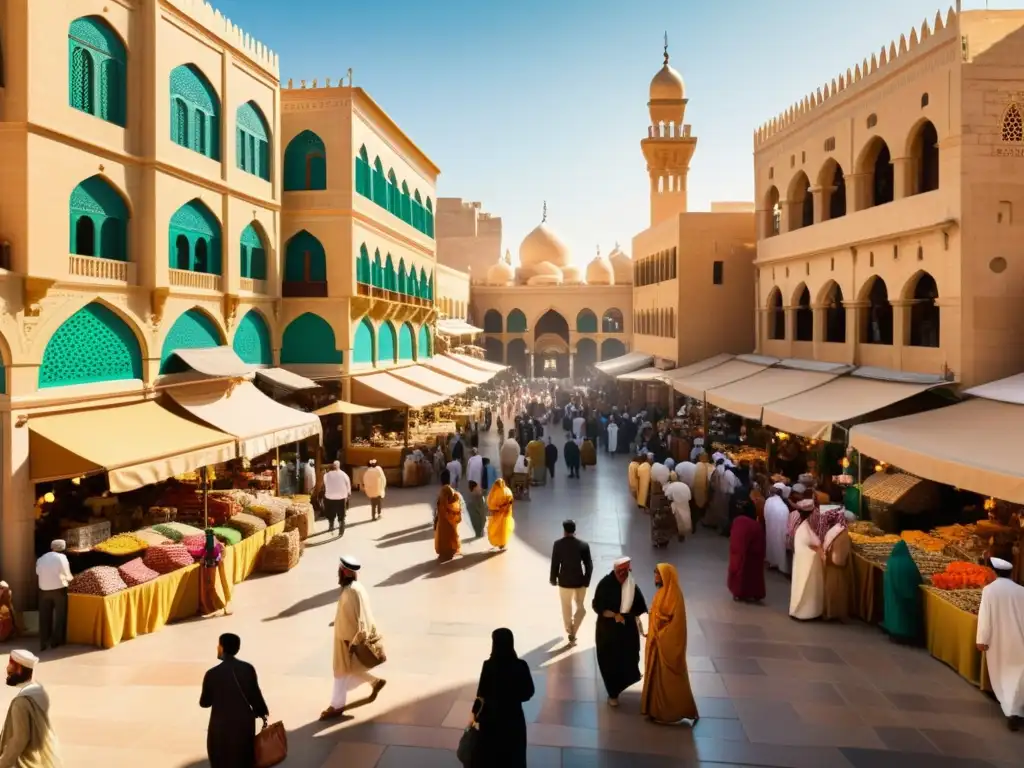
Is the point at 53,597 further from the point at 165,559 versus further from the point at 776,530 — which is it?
the point at 776,530

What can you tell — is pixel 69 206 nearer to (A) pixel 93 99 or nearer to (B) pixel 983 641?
(A) pixel 93 99

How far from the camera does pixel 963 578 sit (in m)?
8.29

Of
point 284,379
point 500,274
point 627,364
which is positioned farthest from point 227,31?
point 500,274

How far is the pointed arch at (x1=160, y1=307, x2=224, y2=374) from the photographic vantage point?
12.1 m

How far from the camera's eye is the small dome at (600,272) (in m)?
44.3

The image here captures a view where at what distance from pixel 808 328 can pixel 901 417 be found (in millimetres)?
7723

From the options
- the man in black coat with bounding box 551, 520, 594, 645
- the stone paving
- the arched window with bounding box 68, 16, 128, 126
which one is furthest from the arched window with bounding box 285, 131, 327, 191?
the man in black coat with bounding box 551, 520, 594, 645

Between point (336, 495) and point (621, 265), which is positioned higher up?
point (621, 265)

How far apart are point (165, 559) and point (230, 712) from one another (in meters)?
4.42

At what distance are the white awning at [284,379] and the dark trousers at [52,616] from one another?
23.5 feet

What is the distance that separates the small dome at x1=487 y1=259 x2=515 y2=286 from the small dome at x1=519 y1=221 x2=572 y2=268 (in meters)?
2.02

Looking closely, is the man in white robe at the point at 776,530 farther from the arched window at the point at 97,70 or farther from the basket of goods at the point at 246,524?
the arched window at the point at 97,70

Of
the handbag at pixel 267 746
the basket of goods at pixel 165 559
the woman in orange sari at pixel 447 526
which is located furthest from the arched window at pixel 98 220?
the handbag at pixel 267 746

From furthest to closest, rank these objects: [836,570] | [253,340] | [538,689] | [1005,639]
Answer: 1. [253,340]
2. [836,570]
3. [538,689]
4. [1005,639]
